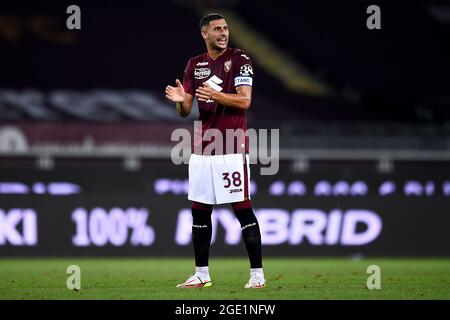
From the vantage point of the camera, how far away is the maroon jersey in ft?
24.8

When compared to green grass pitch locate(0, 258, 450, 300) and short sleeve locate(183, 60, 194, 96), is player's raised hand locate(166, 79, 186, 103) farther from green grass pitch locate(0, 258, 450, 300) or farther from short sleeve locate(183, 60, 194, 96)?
green grass pitch locate(0, 258, 450, 300)

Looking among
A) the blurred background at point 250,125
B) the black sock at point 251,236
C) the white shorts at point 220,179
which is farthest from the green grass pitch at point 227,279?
the white shorts at point 220,179

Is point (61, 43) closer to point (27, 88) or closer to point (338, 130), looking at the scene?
point (27, 88)

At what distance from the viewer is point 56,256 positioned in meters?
12.3

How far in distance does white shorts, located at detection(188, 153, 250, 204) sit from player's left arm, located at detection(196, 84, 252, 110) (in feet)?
1.46

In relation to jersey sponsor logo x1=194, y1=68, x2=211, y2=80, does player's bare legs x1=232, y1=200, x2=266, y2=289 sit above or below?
below

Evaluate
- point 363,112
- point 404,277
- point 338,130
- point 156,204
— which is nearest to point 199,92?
point 404,277

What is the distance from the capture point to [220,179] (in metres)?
7.55

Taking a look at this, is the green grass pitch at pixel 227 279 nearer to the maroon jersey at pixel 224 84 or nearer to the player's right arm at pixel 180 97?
the maroon jersey at pixel 224 84

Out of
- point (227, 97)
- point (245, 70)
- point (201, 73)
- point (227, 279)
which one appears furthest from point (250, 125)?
point (227, 97)

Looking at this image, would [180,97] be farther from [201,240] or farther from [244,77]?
[201,240]

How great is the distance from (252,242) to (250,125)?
1406 cm

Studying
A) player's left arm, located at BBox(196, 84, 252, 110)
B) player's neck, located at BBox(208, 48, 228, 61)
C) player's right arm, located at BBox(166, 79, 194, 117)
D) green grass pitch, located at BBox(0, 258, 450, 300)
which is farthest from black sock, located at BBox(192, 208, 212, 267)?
player's neck, located at BBox(208, 48, 228, 61)

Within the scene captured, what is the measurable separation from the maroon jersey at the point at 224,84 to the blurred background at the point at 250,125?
200 inches
